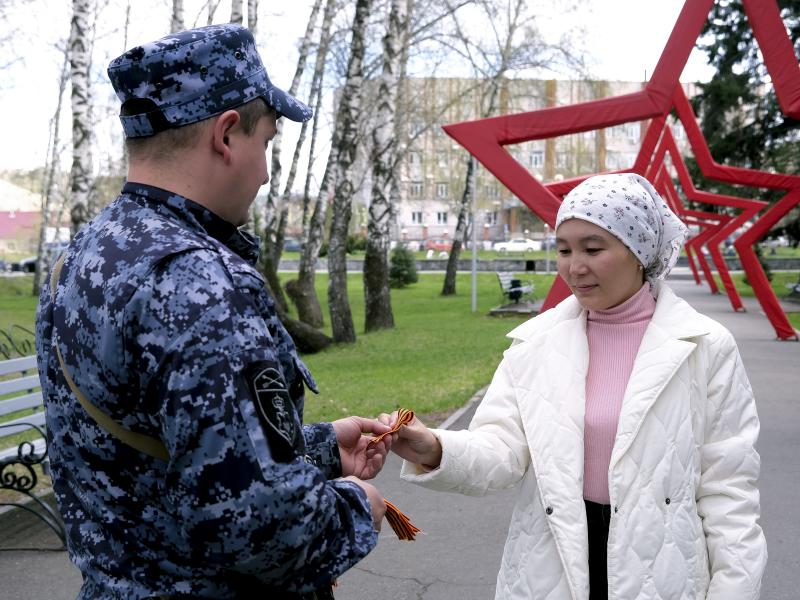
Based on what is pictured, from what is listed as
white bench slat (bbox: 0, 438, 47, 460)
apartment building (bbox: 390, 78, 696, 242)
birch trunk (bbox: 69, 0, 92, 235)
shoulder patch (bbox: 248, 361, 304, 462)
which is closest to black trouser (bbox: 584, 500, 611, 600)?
shoulder patch (bbox: 248, 361, 304, 462)

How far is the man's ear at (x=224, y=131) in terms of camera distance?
65.9 inches

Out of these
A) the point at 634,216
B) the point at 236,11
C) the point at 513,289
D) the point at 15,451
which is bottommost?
the point at 513,289

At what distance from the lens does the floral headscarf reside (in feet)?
8.68

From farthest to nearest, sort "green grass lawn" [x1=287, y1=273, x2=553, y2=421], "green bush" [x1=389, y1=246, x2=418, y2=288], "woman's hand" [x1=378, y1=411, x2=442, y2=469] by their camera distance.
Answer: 1. "green bush" [x1=389, y1=246, x2=418, y2=288]
2. "green grass lawn" [x1=287, y1=273, x2=553, y2=421]
3. "woman's hand" [x1=378, y1=411, x2=442, y2=469]

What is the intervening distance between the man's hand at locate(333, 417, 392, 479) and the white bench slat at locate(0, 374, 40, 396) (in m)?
4.16

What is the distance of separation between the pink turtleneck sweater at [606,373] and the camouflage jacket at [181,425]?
107cm

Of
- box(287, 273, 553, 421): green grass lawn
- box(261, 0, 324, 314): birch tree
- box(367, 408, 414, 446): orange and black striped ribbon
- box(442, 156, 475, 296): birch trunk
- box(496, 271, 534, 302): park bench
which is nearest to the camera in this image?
box(367, 408, 414, 446): orange and black striped ribbon

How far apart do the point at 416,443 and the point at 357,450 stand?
0.38 m

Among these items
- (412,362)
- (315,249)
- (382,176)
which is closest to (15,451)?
(412,362)

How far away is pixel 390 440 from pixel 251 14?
20285 millimetres

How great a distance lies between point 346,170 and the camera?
54.2 ft

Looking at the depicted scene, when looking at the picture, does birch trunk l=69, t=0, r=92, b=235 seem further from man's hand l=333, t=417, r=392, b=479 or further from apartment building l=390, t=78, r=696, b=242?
man's hand l=333, t=417, r=392, b=479

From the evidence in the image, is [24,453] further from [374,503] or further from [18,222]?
[18,222]

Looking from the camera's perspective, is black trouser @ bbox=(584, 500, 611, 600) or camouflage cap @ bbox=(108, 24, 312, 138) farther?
black trouser @ bbox=(584, 500, 611, 600)
